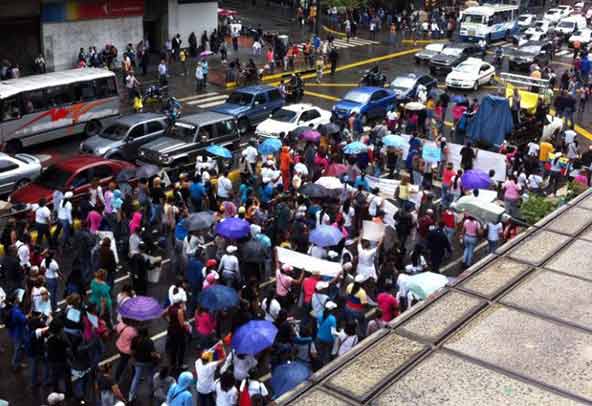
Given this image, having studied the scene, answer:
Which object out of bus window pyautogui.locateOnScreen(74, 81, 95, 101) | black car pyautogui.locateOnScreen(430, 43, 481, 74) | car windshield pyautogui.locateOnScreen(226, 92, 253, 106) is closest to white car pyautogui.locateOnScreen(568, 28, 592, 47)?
black car pyautogui.locateOnScreen(430, 43, 481, 74)

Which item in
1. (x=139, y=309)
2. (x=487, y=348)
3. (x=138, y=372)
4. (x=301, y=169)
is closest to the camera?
(x=487, y=348)

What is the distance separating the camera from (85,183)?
728 inches

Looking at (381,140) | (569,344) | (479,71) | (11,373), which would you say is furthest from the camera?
(479,71)

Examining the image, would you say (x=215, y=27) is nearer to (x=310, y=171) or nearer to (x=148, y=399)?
(x=310, y=171)

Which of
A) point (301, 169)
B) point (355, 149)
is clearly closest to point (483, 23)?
point (355, 149)

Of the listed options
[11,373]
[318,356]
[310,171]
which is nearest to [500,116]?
[310,171]

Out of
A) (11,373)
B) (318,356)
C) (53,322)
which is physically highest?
(53,322)

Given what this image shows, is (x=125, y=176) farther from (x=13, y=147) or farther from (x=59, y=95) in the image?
(x=59, y=95)

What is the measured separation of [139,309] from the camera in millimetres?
11227

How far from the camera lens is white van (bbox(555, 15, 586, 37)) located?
168 feet

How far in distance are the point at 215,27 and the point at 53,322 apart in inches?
1315

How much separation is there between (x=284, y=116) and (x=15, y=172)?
31.3 ft

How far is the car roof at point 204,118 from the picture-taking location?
22.3 metres

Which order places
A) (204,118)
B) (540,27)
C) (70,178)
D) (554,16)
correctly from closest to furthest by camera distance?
(70,178)
(204,118)
(540,27)
(554,16)
